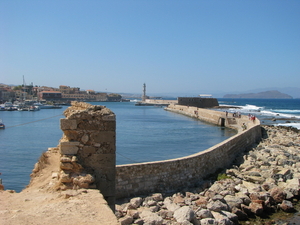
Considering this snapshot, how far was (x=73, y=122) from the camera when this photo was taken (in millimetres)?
4715

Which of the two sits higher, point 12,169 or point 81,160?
point 81,160

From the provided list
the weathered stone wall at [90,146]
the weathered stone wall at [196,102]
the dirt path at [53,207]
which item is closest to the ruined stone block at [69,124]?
the weathered stone wall at [90,146]

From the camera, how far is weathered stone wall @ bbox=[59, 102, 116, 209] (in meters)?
4.64

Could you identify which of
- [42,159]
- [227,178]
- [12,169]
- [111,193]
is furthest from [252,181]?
[12,169]

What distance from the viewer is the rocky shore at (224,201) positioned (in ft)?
22.0

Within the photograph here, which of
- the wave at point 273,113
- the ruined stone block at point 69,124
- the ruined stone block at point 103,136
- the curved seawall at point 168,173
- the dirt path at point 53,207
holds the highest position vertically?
the ruined stone block at point 69,124

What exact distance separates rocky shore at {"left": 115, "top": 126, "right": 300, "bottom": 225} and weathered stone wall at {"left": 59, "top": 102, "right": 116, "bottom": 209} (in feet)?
6.78

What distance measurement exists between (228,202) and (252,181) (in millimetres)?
2677

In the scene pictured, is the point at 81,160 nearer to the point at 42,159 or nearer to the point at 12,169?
the point at 42,159

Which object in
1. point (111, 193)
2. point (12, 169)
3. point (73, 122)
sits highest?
point (73, 122)

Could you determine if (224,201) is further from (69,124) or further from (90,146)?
(69,124)

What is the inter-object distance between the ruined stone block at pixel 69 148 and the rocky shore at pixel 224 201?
2450 millimetres

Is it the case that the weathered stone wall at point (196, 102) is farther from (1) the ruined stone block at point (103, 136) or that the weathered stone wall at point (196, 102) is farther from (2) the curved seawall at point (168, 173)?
(1) the ruined stone block at point (103, 136)

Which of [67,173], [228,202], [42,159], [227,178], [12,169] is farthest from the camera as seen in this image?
[12,169]
